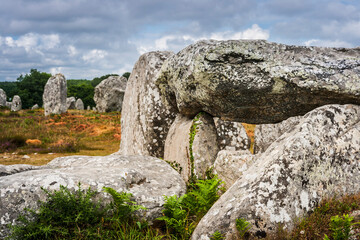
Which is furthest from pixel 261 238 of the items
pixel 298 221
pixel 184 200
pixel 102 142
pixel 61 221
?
pixel 102 142

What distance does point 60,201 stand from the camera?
455 cm

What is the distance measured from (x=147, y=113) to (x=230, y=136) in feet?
9.01

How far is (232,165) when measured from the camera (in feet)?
21.1

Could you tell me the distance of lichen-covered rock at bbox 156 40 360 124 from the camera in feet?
18.8

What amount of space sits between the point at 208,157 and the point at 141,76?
14.2 ft

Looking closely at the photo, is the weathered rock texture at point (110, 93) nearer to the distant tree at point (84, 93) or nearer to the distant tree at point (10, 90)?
the distant tree at point (10, 90)

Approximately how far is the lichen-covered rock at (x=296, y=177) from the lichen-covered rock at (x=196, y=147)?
2503 mm

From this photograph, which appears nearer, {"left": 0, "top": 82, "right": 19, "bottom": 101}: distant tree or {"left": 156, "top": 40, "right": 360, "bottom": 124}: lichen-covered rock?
{"left": 156, "top": 40, "right": 360, "bottom": 124}: lichen-covered rock

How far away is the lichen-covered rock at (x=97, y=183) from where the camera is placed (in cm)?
460

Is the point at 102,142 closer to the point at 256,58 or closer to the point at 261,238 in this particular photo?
the point at 256,58

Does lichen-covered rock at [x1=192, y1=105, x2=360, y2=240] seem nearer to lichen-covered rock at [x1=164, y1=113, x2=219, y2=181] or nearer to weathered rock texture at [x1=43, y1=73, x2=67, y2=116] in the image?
lichen-covered rock at [x1=164, y1=113, x2=219, y2=181]

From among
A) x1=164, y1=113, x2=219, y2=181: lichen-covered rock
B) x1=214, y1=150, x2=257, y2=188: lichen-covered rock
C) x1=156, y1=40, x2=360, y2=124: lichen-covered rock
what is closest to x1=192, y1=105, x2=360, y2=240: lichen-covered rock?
x1=156, y1=40, x2=360, y2=124: lichen-covered rock

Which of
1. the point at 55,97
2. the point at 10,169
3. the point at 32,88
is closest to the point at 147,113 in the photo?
the point at 10,169

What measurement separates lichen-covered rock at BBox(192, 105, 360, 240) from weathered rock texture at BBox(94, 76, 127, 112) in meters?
37.0
